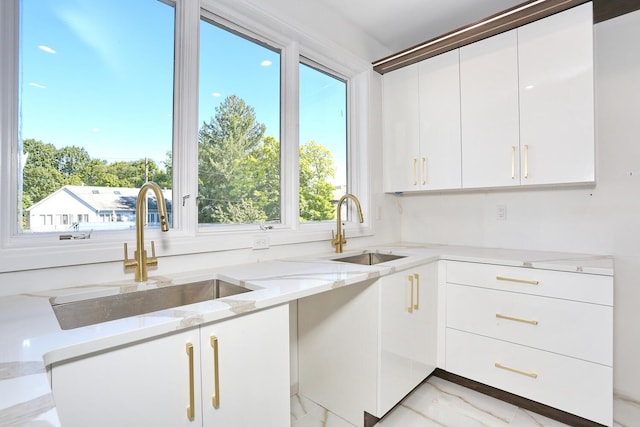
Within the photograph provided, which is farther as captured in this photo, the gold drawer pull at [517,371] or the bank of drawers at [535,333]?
the gold drawer pull at [517,371]

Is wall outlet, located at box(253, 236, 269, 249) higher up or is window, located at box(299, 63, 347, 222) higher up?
window, located at box(299, 63, 347, 222)

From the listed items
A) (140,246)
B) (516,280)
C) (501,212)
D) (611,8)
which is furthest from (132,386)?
(611,8)

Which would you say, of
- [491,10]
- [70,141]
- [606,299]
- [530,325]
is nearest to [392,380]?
[530,325]

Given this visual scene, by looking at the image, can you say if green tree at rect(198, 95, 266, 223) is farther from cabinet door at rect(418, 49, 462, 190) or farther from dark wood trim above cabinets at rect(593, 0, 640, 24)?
dark wood trim above cabinets at rect(593, 0, 640, 24)

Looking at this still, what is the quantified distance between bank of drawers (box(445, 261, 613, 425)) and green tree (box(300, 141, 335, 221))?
0.93 meters

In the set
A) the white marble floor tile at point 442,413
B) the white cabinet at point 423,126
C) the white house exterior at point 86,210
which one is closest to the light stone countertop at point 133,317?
the white house exterior at point 86,210

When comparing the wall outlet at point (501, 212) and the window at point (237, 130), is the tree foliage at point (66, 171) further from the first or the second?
the wall outlet at point (501, 212)

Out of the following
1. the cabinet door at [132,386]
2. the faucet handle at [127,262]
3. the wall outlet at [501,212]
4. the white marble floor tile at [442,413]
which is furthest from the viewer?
the wall outlet at [501,212]

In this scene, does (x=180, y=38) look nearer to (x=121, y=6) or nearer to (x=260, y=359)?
(x=121, y=6)

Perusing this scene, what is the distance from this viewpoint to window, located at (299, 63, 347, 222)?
2211mm

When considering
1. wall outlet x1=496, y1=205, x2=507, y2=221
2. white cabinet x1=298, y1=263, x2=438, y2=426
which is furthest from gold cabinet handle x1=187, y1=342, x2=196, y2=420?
wall outlet x1=496, y1=205, x2=507, y2=221

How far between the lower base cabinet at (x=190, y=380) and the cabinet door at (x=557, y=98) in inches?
67.5

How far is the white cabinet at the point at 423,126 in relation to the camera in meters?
2.21

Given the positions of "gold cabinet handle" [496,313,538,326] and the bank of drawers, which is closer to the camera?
the bank of drawers
